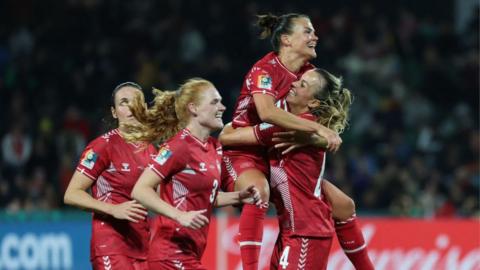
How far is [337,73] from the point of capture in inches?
628

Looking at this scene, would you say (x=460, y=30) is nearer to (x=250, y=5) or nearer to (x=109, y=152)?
(x=250, y=5)

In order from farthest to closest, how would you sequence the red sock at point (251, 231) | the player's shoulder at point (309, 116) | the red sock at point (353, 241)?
the red sock at point (353, 241)
the red sock at point (251, 231)
the player's shoulder at point (309, 116)

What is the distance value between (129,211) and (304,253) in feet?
3.50

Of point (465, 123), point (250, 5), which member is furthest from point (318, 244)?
point (250, 5)

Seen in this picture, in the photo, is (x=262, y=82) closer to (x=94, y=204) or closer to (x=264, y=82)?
(x=264, y=82)

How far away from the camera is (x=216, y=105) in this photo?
21.2 feet

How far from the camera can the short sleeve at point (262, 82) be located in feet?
23.0

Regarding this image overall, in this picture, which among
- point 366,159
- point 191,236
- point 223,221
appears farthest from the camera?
point 366,159

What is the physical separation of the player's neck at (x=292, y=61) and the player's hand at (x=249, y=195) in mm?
1016

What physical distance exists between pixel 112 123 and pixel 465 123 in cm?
908

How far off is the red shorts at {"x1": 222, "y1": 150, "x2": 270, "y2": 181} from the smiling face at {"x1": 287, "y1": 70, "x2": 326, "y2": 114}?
441 mm

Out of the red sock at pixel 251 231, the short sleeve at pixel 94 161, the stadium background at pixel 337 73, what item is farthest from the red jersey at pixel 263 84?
the stadium background at pixel 337 73

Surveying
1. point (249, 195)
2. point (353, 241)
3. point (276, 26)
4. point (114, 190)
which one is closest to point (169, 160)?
point (249, 195)

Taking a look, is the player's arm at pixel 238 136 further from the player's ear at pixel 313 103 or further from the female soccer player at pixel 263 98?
the player's ear at pixel 313 103
